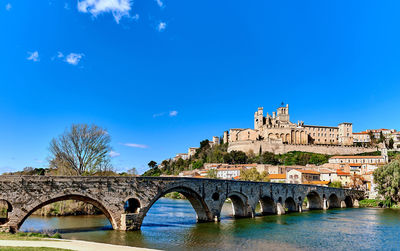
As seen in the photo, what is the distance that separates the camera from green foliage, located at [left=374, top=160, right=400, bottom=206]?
51.7 meters

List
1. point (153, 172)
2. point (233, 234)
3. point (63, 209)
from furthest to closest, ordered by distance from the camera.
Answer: point (153, 172)
point (63, 209)
point (233, 234)

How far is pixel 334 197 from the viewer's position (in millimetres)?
55938

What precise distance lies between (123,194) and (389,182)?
47.2 meters

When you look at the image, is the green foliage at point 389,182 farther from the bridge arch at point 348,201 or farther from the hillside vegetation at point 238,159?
the hillside vegetation at point 238,159

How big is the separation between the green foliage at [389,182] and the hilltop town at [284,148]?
3194 centimetres

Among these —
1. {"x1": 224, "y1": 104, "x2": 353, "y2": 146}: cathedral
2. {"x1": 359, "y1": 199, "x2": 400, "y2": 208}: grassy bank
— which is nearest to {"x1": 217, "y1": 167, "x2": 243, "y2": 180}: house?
{"x1": 224, "y1": 104, "x2": 353, "y2": 146}: cathedral

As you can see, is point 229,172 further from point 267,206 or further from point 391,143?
point 391,143

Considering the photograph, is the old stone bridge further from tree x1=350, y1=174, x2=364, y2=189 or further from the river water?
tree x1=350, y1=174, x2=364, y2=189

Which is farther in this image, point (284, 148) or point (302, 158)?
point (284, 148)

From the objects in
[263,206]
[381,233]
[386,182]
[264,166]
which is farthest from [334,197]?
[264,166]

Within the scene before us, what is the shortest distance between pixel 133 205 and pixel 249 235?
9.15 m

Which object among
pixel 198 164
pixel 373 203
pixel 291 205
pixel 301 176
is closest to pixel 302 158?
pixel 301 176

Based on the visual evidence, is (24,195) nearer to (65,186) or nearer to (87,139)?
(65,186)

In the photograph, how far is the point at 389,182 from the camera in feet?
175
